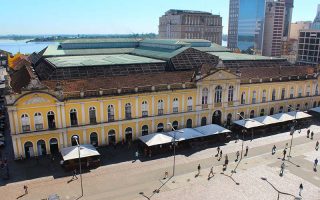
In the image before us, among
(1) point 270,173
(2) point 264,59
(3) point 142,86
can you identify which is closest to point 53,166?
(3) point 142,86

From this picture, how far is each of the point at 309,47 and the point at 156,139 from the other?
128 meters

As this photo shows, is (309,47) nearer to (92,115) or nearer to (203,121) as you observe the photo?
(203,121)

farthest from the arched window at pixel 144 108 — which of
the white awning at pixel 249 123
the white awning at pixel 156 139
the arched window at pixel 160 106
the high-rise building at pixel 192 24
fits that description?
the high-rise building at pixel 192 24

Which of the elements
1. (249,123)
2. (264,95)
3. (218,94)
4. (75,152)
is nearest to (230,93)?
(218,94)

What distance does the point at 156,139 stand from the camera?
160ft

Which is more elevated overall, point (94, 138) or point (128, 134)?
point (94, 138)

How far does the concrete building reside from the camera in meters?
145

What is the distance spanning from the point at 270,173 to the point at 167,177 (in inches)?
564

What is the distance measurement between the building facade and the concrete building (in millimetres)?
80576

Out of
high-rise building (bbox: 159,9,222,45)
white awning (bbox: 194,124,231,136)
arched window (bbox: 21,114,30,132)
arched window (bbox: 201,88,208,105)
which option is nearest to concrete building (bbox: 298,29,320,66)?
high-rise building (bbox: 159,9,222,45)

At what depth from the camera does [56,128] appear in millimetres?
47188

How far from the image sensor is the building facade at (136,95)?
46.3m

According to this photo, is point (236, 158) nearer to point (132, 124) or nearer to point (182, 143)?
point (182, 143)

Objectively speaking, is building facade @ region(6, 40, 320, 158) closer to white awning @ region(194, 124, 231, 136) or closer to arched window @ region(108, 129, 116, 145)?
arched window @ region(108, 129, 116, 145)
